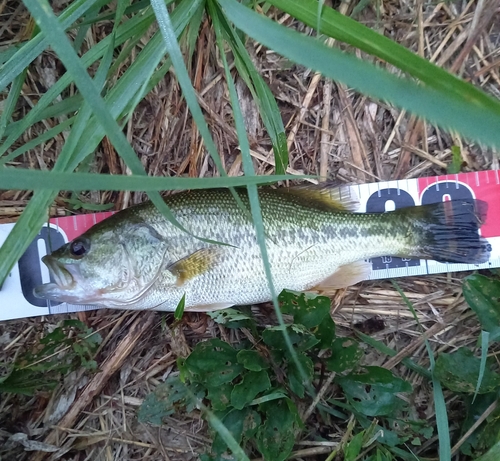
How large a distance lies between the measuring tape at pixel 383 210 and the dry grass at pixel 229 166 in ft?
0.24

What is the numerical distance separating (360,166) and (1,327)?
2222 millimetres

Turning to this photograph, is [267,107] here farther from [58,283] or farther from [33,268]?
[33,268]

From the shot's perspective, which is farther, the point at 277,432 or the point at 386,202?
the point at 386,202

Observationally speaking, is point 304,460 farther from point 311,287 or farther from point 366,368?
point 311,287

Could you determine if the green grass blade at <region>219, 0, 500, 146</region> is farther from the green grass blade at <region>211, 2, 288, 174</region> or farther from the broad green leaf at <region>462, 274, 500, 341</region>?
the broad green leaf at <region>462, 274, 500, 341</region>

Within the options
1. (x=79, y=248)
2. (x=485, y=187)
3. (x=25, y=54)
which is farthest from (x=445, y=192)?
(x=25, y=54)

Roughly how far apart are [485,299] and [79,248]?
2.01m

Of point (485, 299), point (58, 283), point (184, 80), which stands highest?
point (184, 80)

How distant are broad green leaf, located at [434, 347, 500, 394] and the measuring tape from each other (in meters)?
0.50

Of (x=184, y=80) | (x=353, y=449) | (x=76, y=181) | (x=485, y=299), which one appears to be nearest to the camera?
(x=76, y=181)

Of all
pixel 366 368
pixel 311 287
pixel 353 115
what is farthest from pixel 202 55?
pixel 366 368

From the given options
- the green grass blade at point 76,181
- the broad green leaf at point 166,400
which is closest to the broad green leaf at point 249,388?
the broad green leaf at point 166,400

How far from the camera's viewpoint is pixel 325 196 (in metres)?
2.46

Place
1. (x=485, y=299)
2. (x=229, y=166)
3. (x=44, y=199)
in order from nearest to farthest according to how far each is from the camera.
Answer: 1. (x=44, y=199)
2. (x=485, y=299)
3. (x=229, y=166)
